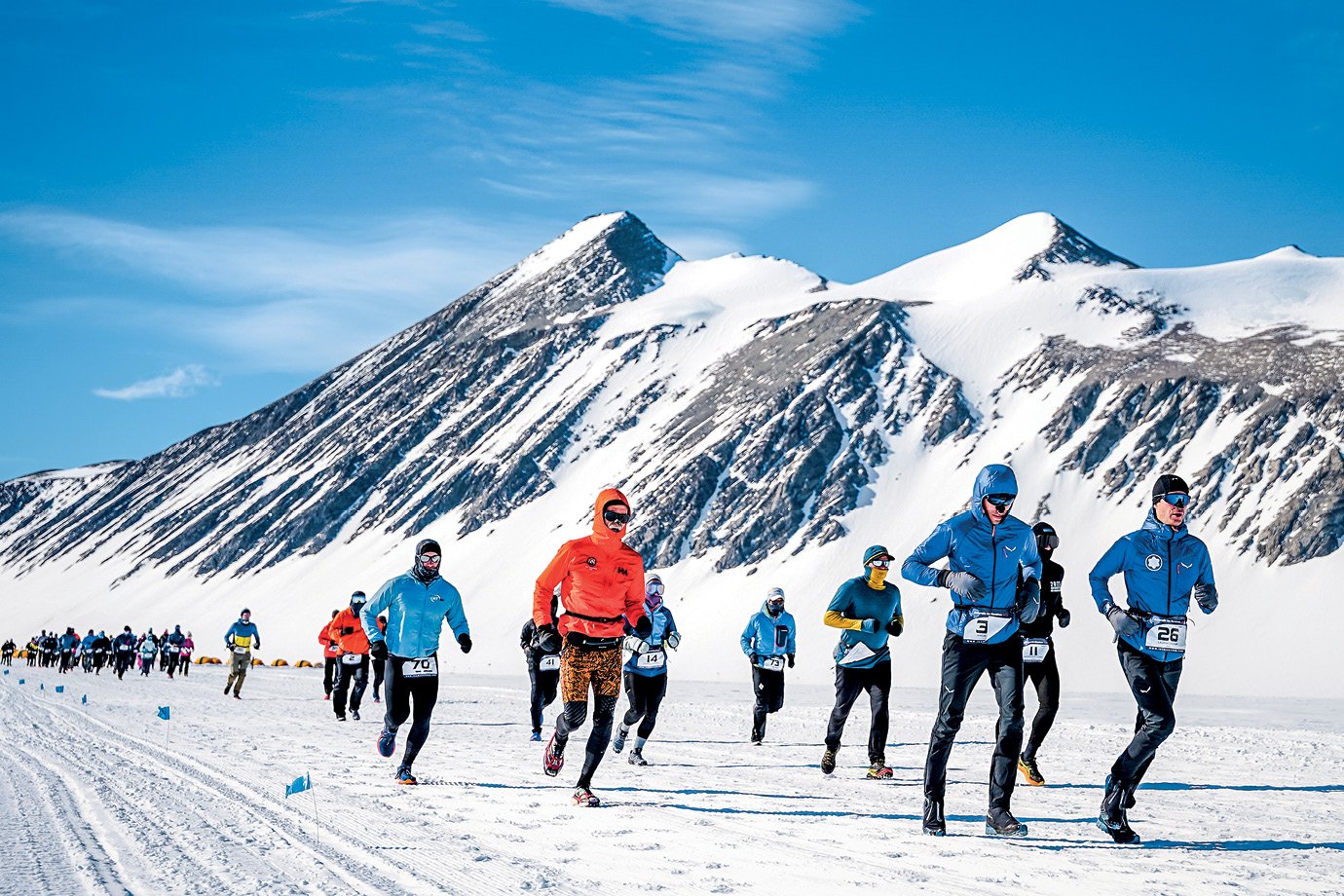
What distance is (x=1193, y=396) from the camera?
77.7 m

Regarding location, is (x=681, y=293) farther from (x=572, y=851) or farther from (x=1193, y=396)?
(x=572, y=851)

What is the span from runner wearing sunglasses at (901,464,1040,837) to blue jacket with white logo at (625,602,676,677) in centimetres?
490

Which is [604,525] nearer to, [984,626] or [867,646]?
[984,626]

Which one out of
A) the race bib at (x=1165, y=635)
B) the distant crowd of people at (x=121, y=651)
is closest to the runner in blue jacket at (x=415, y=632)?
the race bib at (x=1165, y=635)

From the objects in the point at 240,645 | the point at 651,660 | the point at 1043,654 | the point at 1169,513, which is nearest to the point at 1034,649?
the point at 1043,654

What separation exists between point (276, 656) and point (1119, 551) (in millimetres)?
84293

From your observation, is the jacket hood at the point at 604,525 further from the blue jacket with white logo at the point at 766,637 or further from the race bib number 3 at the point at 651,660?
the blue jacket with white logo at the point at 766,637

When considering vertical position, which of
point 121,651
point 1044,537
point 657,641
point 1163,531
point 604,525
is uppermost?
point 1044,537

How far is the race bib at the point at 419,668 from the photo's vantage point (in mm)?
11844

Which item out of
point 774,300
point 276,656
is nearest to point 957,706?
point 276,656

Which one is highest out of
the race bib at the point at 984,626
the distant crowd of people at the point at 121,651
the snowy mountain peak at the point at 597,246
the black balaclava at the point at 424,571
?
the snowy mountain peak at the point at 597,246

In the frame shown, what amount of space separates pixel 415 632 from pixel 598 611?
2.69 m

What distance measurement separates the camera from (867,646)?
1298 cm

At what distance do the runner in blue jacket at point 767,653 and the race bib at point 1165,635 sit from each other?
8.15m
